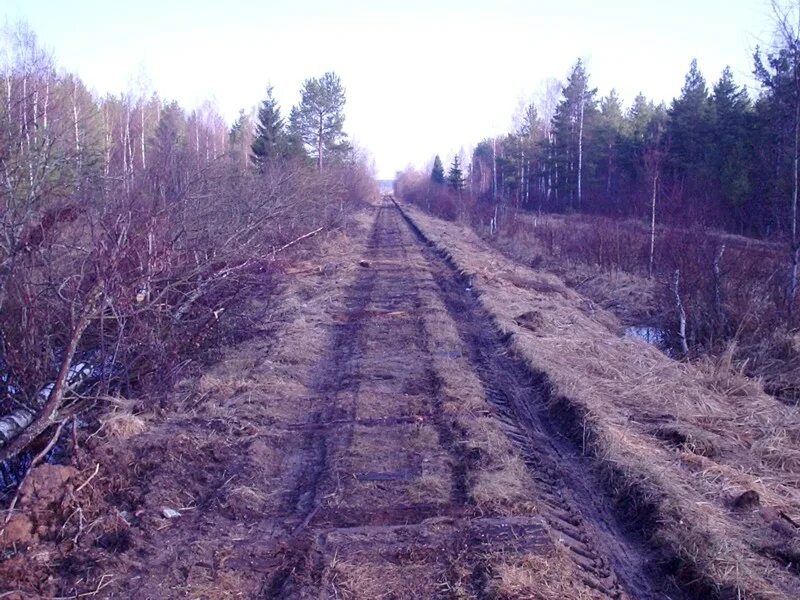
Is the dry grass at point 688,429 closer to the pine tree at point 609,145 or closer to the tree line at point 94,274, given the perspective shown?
the tree line at point 94,274

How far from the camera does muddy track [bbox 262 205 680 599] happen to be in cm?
450

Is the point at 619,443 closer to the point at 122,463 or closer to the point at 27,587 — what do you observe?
the point at 122,463

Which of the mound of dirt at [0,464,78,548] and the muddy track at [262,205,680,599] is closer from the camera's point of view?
the muddy track at [262,205,680,599]

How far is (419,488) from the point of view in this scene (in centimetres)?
570

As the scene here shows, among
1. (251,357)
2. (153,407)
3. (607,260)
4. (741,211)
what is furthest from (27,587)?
(741,211)

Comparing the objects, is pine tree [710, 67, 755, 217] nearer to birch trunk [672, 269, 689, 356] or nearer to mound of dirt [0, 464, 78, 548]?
birch trunk [672, 269, 689, 356]

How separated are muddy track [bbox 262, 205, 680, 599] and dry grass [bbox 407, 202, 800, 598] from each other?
267 mm

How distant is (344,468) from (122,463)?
1842mm

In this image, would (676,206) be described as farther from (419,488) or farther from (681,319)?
(419,488)

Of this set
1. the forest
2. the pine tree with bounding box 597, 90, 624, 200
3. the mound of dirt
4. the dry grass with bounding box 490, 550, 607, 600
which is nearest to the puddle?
the forest

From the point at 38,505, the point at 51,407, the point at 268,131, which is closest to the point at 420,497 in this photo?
the point at 38,505

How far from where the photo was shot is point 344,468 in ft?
20.1

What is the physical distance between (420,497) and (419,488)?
0.52 ft

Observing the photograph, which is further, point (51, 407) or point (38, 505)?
point (51, 407)
